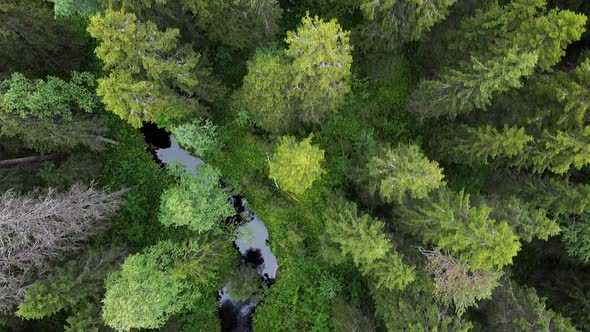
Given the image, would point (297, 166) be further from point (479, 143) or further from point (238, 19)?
point (479, 143)

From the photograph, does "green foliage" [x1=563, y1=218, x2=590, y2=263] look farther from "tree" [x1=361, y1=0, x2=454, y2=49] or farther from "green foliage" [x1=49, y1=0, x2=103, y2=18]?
"green foliage" [x1=49, y1=0, x2=103, y2=18]

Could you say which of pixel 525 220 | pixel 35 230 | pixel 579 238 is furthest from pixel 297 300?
pixel 579 238

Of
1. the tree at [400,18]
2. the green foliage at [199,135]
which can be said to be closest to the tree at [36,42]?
the green foliage at [199,135]

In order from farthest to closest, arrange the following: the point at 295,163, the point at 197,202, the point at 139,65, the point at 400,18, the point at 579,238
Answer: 1. the point at 197,202
2. the point at 579,238
3. the point at 400,18
4. the point at 295,163
5. the point at 139,65

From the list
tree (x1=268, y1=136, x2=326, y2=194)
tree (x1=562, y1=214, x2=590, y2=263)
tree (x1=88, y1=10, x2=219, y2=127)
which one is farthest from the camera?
tree (x1=562, y1=214, x2=590, y2=263)

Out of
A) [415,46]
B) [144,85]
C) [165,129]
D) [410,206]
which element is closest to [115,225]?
[165,129]

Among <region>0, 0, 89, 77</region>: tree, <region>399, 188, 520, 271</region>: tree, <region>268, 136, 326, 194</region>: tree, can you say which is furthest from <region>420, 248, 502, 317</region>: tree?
<region>0, 0, 89, 77</region>: tree

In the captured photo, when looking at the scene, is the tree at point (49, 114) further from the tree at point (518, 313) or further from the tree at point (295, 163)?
the tree at point (518, 313)
